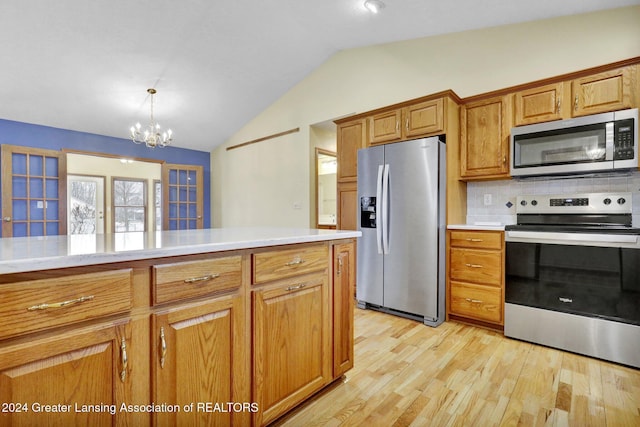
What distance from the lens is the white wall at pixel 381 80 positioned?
2619 millimetres

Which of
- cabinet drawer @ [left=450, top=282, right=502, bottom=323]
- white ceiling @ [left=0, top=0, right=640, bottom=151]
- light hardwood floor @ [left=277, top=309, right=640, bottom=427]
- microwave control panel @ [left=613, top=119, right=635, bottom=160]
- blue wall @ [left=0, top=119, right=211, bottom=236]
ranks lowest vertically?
light hardwood floor @ [left=277, top=309, right=640, bottom=427]

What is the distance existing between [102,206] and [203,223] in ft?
9.84

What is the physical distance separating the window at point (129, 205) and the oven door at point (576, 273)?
809 cm

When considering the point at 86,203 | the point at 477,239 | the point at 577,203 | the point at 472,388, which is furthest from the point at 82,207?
the point at 577,203

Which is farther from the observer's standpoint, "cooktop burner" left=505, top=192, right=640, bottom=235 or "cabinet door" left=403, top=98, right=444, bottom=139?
"cabinet door" left=403, top=98, right=444, bottom=139

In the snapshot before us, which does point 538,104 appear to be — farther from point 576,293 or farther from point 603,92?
point 576,293

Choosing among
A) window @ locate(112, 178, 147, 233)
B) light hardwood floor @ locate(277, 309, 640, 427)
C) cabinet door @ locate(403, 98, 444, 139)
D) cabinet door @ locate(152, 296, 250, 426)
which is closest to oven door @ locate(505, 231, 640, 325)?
light hardwood floor @ locate(277, 309, 640, 427)

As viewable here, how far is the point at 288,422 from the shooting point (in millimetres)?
1476

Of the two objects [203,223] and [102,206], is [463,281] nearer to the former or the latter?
[203,223]

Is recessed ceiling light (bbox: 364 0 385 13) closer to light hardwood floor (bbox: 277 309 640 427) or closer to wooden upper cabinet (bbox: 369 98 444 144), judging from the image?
wooden upper cabinet (bbox: 369 98 444 144)

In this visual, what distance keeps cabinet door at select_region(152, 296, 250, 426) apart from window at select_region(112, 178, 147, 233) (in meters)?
7.75

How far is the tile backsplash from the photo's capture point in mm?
2396

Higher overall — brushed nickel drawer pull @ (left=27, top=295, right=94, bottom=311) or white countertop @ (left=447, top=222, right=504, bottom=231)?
white countertop @ (left=447, top=222, right=504, bottom=231)

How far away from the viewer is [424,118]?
2951mm
